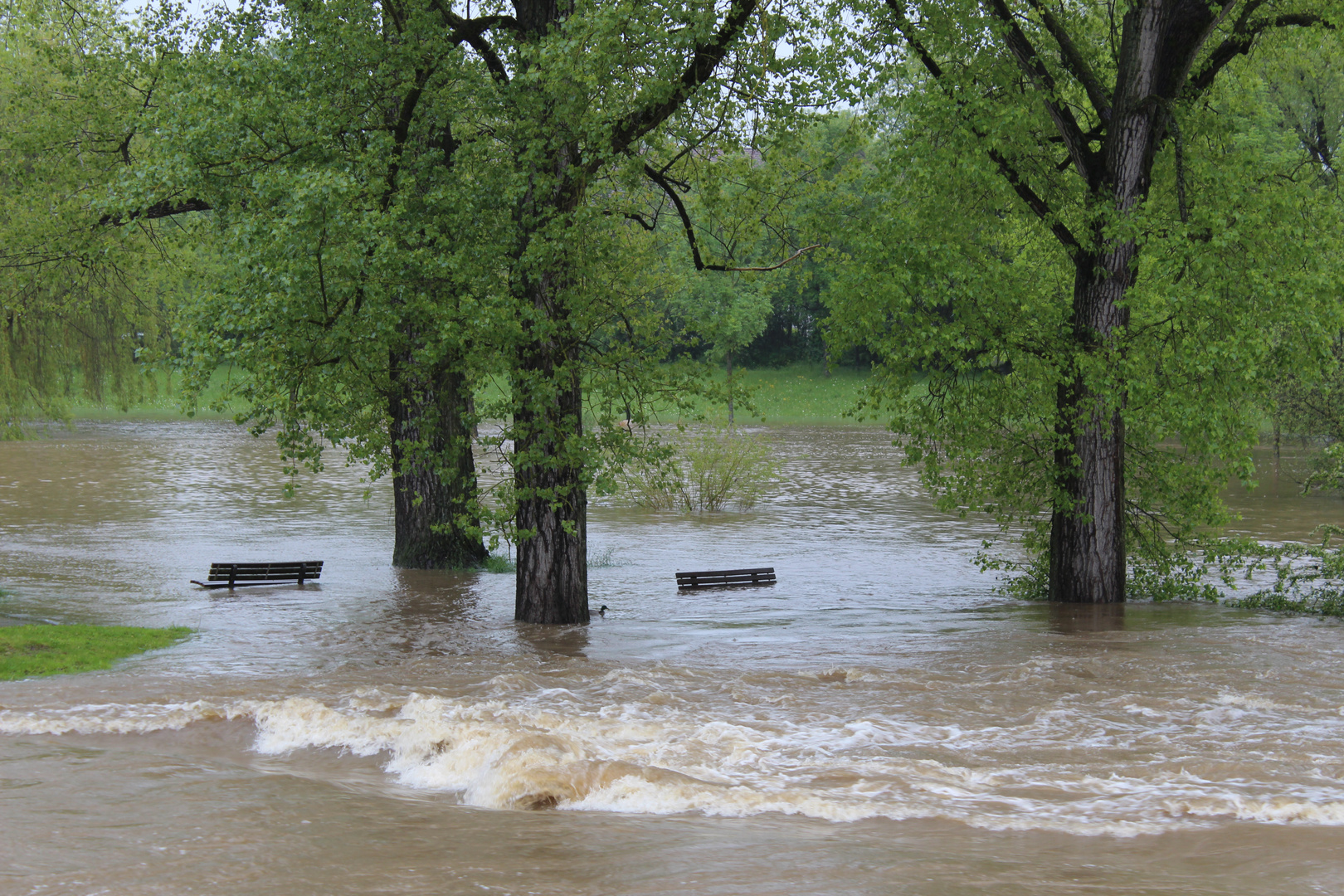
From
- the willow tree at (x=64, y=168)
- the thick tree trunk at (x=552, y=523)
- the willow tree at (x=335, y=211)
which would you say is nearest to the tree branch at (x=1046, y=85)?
the willow tree at (x=335, y=211)

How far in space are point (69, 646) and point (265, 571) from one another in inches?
218

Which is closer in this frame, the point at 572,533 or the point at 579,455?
the point at 579,455

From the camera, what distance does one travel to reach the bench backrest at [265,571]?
16.5 m

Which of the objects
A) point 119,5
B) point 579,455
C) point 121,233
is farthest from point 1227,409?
point 119,5

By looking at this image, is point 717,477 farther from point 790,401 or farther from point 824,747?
point 790,401

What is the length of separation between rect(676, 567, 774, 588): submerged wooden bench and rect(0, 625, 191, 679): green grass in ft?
23.7

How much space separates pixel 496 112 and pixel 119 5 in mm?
7603

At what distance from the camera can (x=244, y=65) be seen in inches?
443

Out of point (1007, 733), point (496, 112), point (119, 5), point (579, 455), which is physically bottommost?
point (1007, 733)

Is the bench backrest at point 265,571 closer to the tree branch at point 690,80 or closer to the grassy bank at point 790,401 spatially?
the tree branch at point 690,80

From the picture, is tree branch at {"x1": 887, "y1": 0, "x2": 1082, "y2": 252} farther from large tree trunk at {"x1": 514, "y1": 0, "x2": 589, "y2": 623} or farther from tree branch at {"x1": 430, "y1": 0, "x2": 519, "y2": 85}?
tree branch at {"x1": 430, "y1": 0, "x2": 519, "y2": 85}

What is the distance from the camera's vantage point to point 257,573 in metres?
16.8

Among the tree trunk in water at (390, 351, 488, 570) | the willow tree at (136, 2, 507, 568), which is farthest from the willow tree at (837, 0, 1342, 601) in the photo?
the tree trunk in water at (390, 351, 488, 570)

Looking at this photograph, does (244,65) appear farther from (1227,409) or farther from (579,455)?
(1227,409)
